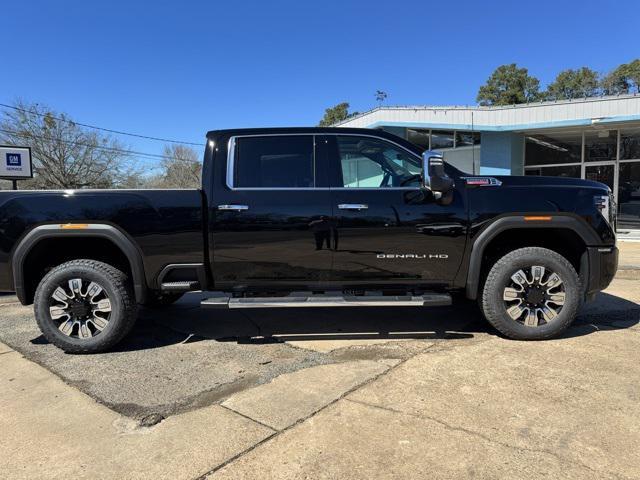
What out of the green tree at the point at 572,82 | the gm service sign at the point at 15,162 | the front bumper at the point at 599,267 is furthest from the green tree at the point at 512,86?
the front bumper at the point at 599,267

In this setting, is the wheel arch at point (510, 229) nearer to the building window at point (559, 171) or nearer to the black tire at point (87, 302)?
the black tire at point (87, 302)

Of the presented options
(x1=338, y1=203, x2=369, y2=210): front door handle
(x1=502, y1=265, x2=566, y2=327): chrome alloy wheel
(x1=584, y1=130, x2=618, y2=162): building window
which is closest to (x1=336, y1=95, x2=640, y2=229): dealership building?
(x1=584, y1=130, x2=618, y2=162): building window

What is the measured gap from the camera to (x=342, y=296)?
14.9ft

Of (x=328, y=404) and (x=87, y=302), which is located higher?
(x=87, y=302)

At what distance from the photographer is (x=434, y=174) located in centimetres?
419

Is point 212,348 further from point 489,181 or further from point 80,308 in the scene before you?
point 489,181

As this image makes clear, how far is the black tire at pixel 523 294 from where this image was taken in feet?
14.8

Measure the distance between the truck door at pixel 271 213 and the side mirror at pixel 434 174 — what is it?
0.90 meters

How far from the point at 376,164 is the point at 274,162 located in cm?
100

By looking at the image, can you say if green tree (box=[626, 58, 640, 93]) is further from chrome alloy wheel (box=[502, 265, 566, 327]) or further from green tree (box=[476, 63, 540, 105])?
chrome alloy wheel (box=[502, 265, 566, 327])

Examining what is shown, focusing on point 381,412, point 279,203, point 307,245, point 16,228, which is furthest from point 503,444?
point 16,228

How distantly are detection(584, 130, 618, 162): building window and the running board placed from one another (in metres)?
12.1

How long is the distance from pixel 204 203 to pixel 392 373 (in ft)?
7.25

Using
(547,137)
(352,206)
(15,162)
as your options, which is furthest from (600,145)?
(15,162)
